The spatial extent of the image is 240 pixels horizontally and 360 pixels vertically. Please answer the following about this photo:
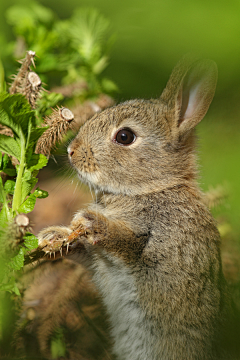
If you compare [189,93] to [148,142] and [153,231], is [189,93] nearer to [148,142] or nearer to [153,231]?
[148,142]

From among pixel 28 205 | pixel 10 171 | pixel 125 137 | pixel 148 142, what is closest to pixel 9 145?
pixel 10 171

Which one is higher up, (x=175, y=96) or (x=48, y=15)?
(x=48, y=15)

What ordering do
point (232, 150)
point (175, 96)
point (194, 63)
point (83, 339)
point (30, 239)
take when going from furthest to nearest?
point (232, 150) < point (83, 339) < point (175, 96) < point (194, 63) < point (30, 239)

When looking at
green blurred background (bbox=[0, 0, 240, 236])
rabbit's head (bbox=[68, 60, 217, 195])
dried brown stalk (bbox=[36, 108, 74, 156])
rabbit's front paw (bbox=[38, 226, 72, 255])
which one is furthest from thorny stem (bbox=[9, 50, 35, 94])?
rabbit's front paw (bbox=[38, 226, 72, 255])

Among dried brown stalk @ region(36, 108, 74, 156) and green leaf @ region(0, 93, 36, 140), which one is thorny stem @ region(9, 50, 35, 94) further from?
green leaf @ region(0, 93, 36, 140)

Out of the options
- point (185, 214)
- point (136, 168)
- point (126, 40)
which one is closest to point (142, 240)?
point (185, 214)

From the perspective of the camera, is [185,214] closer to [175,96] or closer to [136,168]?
[136,168]
